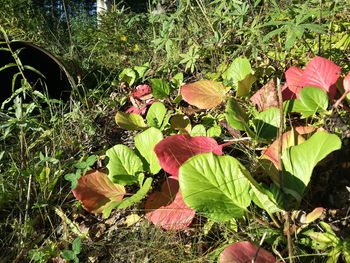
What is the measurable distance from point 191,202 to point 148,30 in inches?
90.2

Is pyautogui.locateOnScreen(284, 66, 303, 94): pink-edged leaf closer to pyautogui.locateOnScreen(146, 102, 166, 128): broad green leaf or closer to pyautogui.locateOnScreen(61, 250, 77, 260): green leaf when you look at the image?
pyautogui.locateOnScreen(146, 102, 166, 128): broad green leaf

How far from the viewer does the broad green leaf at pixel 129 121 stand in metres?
1.26

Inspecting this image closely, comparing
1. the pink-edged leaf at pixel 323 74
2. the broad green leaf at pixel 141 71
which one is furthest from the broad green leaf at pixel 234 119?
the broad green leaf at pixel 141 71

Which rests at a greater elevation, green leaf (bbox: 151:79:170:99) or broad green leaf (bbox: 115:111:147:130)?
green leaf (bbox: 151:79:170:99)

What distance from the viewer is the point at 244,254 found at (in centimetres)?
64

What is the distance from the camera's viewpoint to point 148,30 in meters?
2.73

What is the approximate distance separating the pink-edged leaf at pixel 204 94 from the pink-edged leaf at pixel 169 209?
0.43m

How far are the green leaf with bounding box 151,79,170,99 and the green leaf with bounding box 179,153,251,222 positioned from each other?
0.68m

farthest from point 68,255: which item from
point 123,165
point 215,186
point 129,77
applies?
point 129,77

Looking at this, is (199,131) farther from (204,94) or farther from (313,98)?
(313,98)

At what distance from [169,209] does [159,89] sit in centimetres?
67

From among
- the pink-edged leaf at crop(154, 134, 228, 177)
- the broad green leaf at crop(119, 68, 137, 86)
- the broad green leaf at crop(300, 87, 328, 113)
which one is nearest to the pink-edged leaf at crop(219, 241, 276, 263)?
the pink-edged leaf at crop(154, 134, 228, 177)

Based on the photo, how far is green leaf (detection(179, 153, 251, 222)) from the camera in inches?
28.2

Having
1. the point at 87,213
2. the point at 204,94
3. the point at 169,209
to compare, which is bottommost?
the point at 87,213
